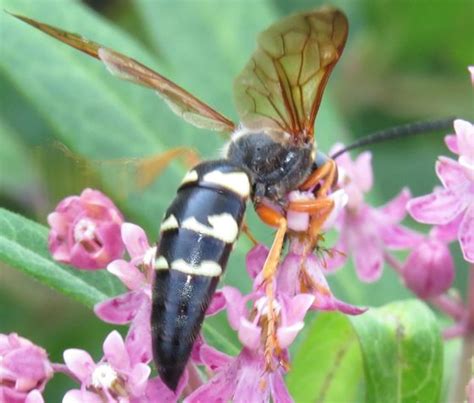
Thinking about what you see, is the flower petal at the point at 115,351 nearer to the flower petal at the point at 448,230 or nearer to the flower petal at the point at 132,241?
the flower petal at the point at 132,241

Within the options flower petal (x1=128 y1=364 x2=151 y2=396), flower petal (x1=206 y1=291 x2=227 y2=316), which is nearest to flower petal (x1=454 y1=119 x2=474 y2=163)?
flower petal (x1=206 y1=291 x2=227 y2=316)

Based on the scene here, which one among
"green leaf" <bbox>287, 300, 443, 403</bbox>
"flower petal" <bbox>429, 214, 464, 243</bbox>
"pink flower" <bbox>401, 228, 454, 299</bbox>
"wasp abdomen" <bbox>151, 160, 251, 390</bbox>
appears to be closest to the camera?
"wasp abdomen" <bbox>151, 160, 251, 390</bbox>

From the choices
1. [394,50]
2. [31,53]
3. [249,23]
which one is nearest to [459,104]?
[394,50]

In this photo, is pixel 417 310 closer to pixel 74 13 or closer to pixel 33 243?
pixel 33 243

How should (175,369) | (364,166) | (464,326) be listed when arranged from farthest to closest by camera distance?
(364,166) < (464,326) < (175,369)

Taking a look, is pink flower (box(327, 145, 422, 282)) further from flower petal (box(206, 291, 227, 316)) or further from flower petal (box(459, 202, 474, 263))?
flower petal (box(206, 291, 227, 316))
